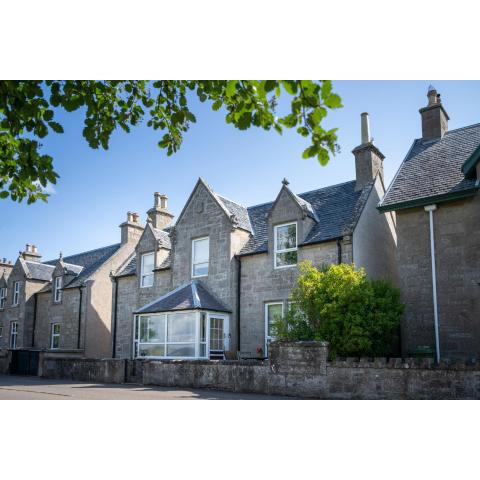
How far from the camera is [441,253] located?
1482 centimetres

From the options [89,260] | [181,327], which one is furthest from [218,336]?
[89,260]

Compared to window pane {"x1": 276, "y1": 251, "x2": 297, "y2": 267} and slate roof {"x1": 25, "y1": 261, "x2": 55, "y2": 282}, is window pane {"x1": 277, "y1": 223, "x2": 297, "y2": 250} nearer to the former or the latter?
window pane {"x1": 276, "y1": 251, "x2": 297, "y2": 267}

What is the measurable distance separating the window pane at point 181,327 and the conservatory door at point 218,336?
80 centimetres

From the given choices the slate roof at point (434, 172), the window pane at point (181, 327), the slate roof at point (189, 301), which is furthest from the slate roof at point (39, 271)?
the slate roof at point (434, 172)

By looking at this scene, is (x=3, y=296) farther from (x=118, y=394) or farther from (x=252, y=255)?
(x=118, y=394)

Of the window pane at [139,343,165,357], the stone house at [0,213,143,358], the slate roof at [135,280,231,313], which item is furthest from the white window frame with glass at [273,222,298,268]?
the stone house at [0,213,143,358]

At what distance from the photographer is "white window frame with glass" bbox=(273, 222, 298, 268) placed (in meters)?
18.8

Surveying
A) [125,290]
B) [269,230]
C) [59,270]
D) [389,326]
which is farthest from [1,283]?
[389,326]

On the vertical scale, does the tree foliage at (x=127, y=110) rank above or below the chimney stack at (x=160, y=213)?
below

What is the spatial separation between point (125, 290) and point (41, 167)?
61.8 feet

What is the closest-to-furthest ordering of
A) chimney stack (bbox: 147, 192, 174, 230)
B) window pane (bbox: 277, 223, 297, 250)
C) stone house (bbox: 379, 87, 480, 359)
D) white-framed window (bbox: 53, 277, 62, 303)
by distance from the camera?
stone house (bbox: 379, 87, 480, 359), window pane (bbox: 277, 223, 297, 250), chimney stack (bbox: 147, 192, 174, 230), white-framed window (bbox: 53, 277, 62, 303)

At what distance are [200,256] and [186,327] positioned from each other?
3.75 meters

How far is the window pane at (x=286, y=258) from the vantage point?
18.8m

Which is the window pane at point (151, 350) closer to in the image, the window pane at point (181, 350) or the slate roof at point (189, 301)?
the window pane at point (181, 350)
